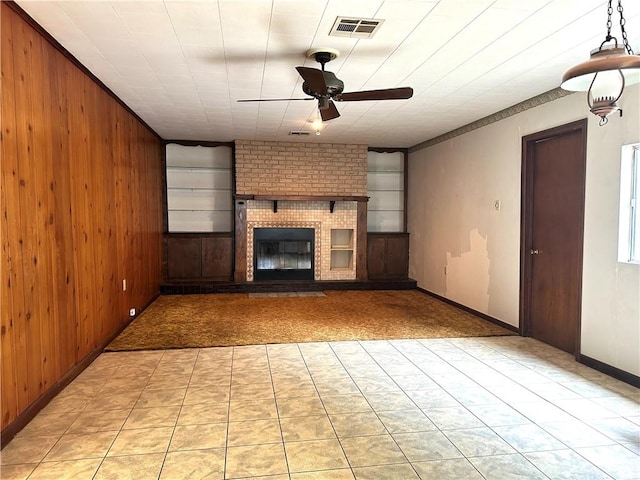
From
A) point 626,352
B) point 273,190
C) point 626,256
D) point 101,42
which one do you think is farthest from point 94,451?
point 273,190

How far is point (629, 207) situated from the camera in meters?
3.44

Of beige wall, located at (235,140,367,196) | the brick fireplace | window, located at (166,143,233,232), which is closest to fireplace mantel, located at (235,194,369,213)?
the brick fireplace

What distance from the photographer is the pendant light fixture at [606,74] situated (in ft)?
5.50

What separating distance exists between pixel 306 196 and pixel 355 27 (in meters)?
4.56

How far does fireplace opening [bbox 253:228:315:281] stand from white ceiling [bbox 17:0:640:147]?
9.25 ft

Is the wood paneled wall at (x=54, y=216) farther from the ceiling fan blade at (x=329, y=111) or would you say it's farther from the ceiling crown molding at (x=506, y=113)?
the ceiling crown molding at (x=506, y=113)

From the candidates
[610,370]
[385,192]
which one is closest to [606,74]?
[610,370]

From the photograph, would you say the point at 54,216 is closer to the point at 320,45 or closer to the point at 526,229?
the point at 320,45

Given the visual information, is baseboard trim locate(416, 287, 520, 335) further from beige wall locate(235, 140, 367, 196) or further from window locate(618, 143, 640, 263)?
beige wall locate(235, 140, 367, 196)

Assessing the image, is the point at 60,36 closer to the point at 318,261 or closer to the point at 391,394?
the point at 391,394

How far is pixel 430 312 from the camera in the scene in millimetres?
5770

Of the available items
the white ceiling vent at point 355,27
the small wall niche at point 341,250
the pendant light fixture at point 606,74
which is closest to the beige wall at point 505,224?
the small wall niche at point 341,250

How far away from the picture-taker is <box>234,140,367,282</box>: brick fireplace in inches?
287

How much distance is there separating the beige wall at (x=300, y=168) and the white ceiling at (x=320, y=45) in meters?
2.19
